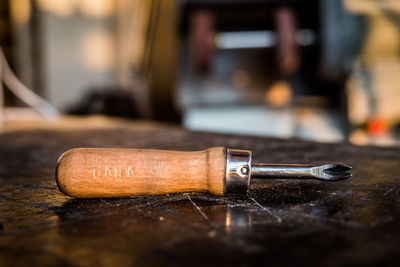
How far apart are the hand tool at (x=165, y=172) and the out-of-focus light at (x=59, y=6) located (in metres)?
6.64

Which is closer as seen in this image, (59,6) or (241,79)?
(241,79)

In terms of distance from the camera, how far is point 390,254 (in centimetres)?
33

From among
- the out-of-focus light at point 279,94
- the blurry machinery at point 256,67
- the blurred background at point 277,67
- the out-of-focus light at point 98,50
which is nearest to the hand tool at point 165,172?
the blurred background at point 277,67

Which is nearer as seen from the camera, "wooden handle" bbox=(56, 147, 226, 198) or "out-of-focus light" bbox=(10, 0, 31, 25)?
"wooden handle" bbox=(56, 147, 226, 198)

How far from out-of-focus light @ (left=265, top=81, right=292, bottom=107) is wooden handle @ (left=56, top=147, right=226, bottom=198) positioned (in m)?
2.83

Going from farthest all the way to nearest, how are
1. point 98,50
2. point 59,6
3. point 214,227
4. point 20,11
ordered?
point 20,11
point 98,50
point 59,6
point 214,227

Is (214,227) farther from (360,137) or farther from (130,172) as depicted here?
(360,137)

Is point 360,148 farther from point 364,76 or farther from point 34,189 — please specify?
point 364,76

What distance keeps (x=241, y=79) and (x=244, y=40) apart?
0.35 metres

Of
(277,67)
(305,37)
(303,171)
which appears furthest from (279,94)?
(303,171)

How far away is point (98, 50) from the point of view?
21.7ft

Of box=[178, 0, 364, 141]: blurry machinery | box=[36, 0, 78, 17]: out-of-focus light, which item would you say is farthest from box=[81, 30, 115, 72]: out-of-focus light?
box=[178, 0, 364, 141]: blurry machinery

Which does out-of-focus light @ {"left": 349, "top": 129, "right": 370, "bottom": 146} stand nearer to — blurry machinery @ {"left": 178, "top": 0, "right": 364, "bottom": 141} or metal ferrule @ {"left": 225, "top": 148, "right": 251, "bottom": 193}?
blurry machinery @ {"left": 178, "top": 0, "right": 364, "bottom": 141}

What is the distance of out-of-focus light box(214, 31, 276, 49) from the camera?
3.26m
